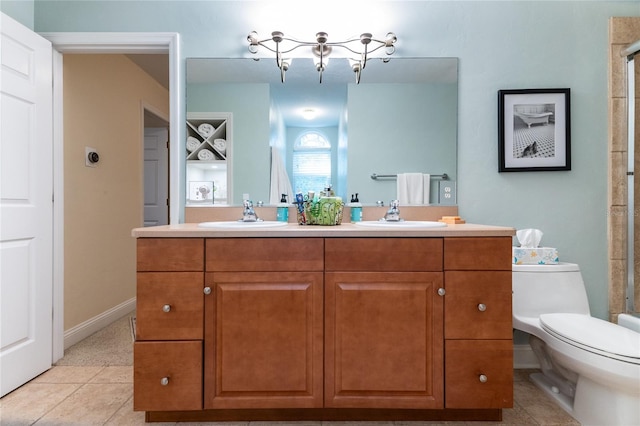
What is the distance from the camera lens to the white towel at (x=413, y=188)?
213 centimetres

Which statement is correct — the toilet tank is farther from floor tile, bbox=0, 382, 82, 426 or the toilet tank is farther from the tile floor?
floor tile, bbox=0, 382, 82, 426

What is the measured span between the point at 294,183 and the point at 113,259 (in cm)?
205

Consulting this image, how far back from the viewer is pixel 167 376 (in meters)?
1.48

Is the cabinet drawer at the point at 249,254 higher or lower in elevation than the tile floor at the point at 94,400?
higher

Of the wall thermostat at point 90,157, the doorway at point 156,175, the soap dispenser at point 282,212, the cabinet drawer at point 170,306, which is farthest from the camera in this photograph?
the doorway at point 156,175

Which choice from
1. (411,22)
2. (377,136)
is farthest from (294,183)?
(411,22)

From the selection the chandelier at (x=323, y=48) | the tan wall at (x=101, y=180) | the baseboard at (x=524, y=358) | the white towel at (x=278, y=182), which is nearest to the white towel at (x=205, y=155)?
the white towel at (x=278, y=182)

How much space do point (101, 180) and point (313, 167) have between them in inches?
77.0

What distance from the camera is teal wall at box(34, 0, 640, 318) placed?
211 cm

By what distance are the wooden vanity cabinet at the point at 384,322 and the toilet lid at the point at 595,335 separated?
56cm

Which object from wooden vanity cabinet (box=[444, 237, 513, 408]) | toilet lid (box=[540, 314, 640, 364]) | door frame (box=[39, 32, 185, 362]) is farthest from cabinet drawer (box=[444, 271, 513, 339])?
door frame (box=[39, 32, 185, 362])

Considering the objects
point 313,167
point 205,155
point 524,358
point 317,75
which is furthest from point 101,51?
point 524,358

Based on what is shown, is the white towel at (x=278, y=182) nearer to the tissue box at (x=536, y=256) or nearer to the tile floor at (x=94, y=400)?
the tile floor at (x=94, y=400)

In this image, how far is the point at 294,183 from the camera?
212cm
